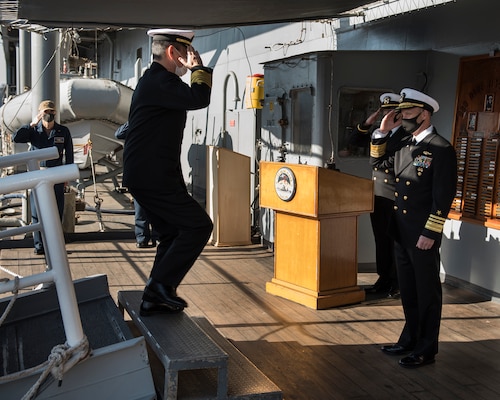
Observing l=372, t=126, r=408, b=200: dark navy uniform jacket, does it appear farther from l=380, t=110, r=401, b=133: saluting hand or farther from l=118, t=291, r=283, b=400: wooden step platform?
l=118, t=291, r=283, b=400: wooden step platform

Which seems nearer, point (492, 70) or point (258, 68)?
point (492, 70)

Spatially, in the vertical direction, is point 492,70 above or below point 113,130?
above

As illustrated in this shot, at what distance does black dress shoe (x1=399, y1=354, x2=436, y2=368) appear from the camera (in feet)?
15.4

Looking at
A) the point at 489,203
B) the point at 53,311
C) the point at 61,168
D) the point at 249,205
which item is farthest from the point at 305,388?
the point at 249,205

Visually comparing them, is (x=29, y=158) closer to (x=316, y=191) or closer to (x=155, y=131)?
(x=155, y=131)

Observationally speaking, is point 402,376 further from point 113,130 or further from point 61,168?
point 113,130

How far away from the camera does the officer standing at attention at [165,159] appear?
359cm

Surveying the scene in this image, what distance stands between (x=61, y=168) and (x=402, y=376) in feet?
9.74

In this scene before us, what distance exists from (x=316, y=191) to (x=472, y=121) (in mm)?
1891

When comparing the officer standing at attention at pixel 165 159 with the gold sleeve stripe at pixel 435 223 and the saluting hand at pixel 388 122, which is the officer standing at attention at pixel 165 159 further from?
the saluting hand at pixel 388 122

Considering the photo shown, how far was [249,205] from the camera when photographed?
9250 mm

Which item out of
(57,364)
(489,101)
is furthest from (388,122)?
(57,364)

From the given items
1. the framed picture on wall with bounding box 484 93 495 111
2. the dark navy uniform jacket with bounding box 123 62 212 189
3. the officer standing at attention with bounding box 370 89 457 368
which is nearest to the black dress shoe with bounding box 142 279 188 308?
the dark navy uniform jacket with bounding box 123 62 212 189

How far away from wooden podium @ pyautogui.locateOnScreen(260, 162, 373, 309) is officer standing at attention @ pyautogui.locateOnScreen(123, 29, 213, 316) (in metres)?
2.42
